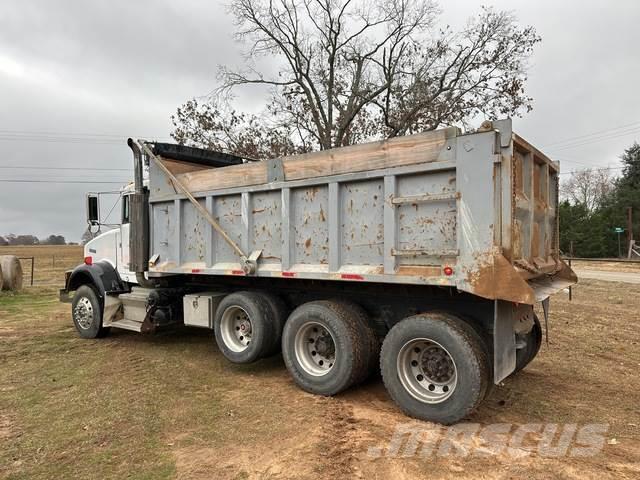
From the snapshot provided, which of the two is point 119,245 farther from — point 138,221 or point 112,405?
point 112,405

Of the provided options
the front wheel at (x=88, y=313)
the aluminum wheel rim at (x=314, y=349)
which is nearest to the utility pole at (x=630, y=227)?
the aluminum wheel rim at (x=314, y=349)

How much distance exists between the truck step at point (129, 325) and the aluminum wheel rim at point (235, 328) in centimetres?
184

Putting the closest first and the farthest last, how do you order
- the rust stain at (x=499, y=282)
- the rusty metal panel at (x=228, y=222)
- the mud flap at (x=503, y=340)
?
Result: the rust stain at (x=499, y=282)
the mud flap at (x=503, y=340)
the rusty metal panel at (x=228, y=222)

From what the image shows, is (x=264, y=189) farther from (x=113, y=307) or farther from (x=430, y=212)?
(x=113, y=307)

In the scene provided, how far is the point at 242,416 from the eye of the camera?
14.3 feet

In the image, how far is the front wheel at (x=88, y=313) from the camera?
7711mm

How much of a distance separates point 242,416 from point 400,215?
2.42 m

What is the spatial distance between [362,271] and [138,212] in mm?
3938

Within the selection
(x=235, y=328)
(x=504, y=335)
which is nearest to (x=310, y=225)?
(x=235, y=328)

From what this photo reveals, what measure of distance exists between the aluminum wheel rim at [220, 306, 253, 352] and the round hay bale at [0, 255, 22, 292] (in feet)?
39.8

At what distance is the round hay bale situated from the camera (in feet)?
47.5

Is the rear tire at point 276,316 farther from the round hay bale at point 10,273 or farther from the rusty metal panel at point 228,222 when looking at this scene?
the round hay bale at point 10,273

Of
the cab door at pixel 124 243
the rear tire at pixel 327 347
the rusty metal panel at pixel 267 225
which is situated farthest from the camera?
the cab door at pixel 124 243

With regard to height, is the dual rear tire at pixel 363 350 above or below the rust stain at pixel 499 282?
below
